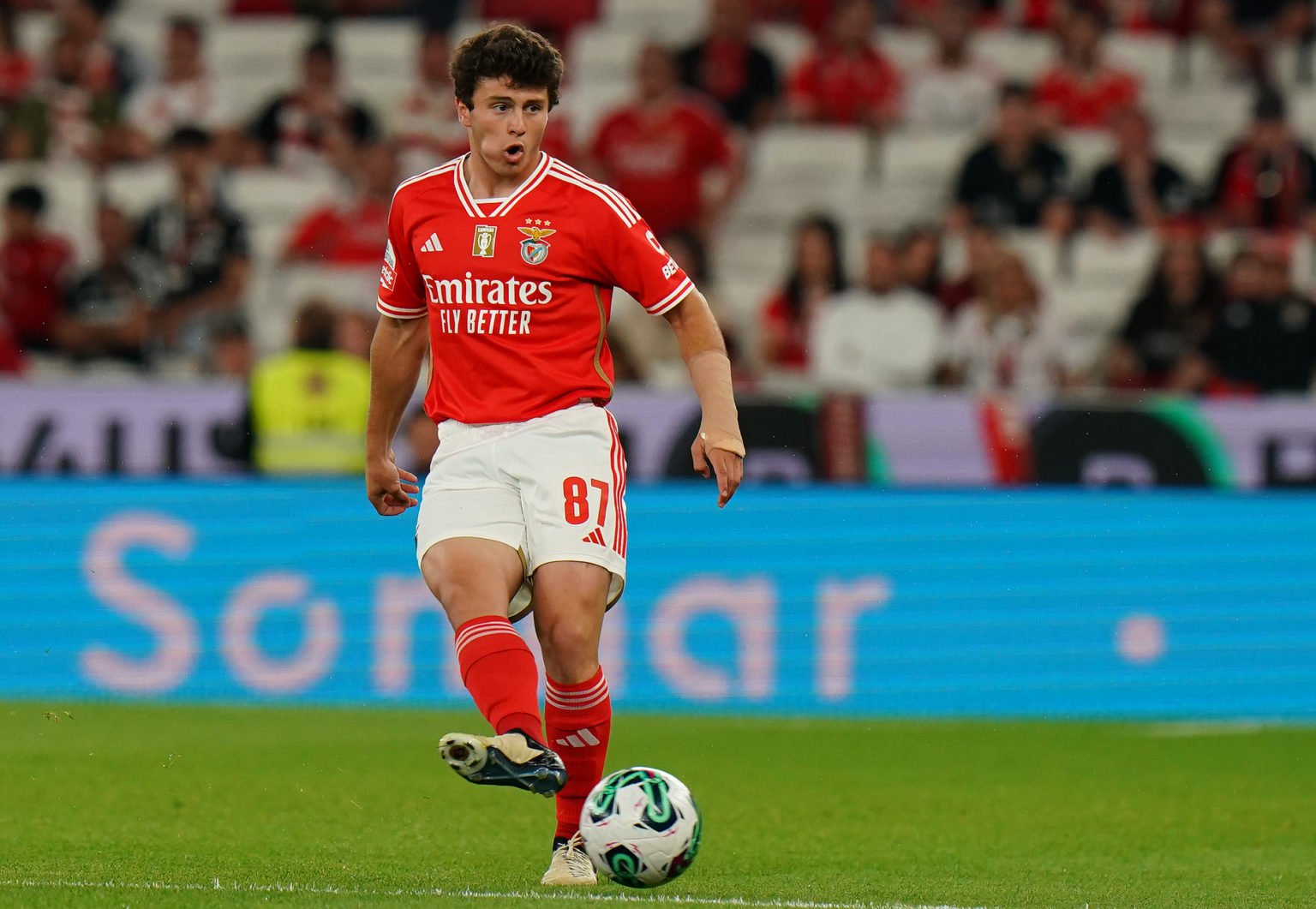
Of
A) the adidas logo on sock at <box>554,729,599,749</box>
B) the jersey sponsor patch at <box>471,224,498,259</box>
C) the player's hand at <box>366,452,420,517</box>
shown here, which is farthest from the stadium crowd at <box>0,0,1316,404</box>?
the adidas logo on sock at <box>554,729,599,749</box>

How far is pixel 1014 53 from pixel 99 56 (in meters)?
6.64

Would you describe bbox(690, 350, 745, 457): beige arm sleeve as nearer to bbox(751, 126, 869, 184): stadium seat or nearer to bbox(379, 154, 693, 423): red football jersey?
bbox(379, 154, 693, 423): red football jersey

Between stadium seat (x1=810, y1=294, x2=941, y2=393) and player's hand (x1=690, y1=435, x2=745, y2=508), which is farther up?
player's hand (x1=690, y1=435, x2=745, y2=508)

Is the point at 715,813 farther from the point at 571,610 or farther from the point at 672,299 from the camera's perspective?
the point at 672,299

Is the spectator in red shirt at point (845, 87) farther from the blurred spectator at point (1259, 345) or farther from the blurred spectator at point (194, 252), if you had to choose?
the blurred spectator at point (194, 252)

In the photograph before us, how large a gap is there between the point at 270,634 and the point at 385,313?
535 centimetres

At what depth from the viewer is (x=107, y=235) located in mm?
14773

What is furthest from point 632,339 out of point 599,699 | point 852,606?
point 599,699

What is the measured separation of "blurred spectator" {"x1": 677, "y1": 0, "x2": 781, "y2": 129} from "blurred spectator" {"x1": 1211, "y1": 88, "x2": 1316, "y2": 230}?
10.5 ft

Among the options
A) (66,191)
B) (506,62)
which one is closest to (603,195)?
(506,62)

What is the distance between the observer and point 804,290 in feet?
45.2

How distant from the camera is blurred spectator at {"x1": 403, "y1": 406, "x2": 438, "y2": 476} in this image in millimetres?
11891

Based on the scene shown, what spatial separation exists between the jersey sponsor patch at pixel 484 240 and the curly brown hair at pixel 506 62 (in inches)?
12.3

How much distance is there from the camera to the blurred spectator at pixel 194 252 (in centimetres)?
1438
